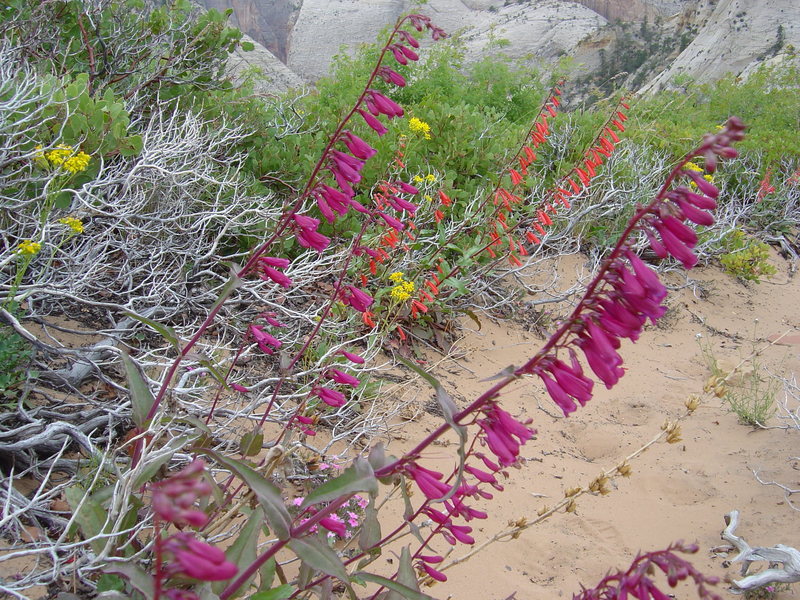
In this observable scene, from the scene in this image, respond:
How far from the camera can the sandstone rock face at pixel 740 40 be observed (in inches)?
844

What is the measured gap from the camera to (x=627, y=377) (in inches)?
187

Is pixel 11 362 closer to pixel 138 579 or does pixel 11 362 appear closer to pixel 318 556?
pixel 138 579

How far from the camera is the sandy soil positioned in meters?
2.64

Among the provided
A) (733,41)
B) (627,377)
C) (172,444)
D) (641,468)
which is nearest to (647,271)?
(172,444)

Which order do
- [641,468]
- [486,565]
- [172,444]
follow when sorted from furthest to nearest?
[641,468]
[486,565]
[172,444]

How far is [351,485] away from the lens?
4.10ft

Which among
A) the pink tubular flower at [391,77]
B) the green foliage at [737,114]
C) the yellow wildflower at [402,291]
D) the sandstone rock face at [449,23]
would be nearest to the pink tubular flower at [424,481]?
the pink tubular flower at [391,77]

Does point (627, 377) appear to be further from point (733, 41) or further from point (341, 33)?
point (341, 33)

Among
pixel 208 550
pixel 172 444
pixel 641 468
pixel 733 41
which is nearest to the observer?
pixel 208 550

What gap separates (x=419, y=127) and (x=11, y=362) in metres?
3.46

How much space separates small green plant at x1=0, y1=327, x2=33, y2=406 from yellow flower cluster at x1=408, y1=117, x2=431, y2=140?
3240mm

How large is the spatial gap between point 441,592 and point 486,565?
0.24m

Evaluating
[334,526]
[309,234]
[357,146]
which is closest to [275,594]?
[334,526]

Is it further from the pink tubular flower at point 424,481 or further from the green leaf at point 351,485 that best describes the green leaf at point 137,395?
the pink tubular flower at point 424,481
